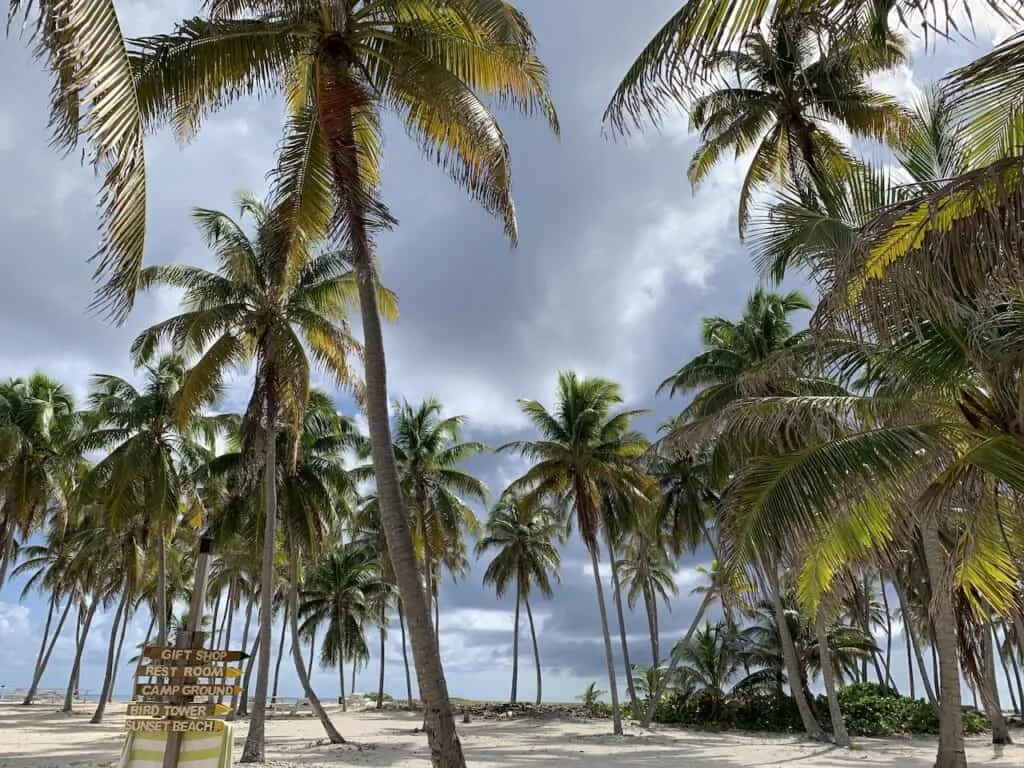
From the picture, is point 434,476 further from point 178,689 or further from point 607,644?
point 178,689

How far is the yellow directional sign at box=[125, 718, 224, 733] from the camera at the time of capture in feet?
21.8

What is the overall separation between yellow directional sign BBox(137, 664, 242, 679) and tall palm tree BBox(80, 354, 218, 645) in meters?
14.4

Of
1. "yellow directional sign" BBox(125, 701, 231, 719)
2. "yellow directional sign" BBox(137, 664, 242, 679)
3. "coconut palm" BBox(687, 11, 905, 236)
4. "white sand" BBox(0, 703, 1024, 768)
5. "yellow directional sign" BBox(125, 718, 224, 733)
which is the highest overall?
"coconut palm" BBox(687, 11, 905, 236)

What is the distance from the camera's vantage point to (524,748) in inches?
765

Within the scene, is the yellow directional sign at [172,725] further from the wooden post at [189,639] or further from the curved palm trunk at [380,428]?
the curved palm trunk at [380,428]

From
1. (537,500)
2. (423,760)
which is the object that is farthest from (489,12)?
(537,500)

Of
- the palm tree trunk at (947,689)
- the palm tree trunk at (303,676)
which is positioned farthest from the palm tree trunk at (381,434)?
the palm tree trunk at (303,676)

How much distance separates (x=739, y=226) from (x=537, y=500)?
1220cm

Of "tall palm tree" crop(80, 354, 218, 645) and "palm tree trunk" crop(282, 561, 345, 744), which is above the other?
"tall palm tree" crop(80, 354, 218, 645)

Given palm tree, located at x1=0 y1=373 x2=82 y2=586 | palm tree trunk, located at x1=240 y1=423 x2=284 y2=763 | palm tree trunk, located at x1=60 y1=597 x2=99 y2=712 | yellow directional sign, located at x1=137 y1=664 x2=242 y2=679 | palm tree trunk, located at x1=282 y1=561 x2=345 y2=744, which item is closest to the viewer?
yellow directional sign, located at x1=137 y1=664 x2=242 y2=679

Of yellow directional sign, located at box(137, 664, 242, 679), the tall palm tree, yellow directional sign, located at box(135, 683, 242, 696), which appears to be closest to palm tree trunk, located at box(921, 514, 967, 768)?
yellow directional sign, located at box(137, 664, 242, 679)

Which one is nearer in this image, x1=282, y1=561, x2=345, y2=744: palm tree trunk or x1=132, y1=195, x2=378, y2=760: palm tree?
x1=132, y1=195, x2=378, y2=760: palm tree

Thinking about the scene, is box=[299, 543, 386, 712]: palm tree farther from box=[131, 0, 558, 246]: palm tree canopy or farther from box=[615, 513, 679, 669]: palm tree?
box=[131, 0, 558, 246]: palm tree canopy

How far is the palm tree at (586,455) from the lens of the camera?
2423 cm
